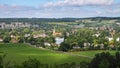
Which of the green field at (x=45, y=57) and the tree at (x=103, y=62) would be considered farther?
the green field at (x=45, y=57)

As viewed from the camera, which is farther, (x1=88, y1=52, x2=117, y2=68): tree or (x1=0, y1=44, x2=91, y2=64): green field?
(x1=0, y1=44, x2=91, y2=64): green field

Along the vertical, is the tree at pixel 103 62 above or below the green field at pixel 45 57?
above

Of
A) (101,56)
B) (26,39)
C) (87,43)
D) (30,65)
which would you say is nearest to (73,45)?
(87,43)

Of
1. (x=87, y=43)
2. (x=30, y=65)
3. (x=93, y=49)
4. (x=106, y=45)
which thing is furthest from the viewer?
(x=87, y=43)

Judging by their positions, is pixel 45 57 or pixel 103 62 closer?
pixel 103 62

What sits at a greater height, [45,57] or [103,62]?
[103,62]

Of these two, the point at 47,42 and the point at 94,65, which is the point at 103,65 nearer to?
the point at 94,65

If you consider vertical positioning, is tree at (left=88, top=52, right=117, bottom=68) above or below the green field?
above

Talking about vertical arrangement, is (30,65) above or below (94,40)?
above

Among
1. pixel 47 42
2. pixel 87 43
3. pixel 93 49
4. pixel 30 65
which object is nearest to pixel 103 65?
pixel 30 65

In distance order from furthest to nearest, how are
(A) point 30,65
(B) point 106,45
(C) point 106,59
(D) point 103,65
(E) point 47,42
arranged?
(E) point 47,42
(B) point 106,45
(C) point 106,59
(D) point 103,65
(A) point 30,65

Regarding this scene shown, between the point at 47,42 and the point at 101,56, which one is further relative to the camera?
the point at 47,42
